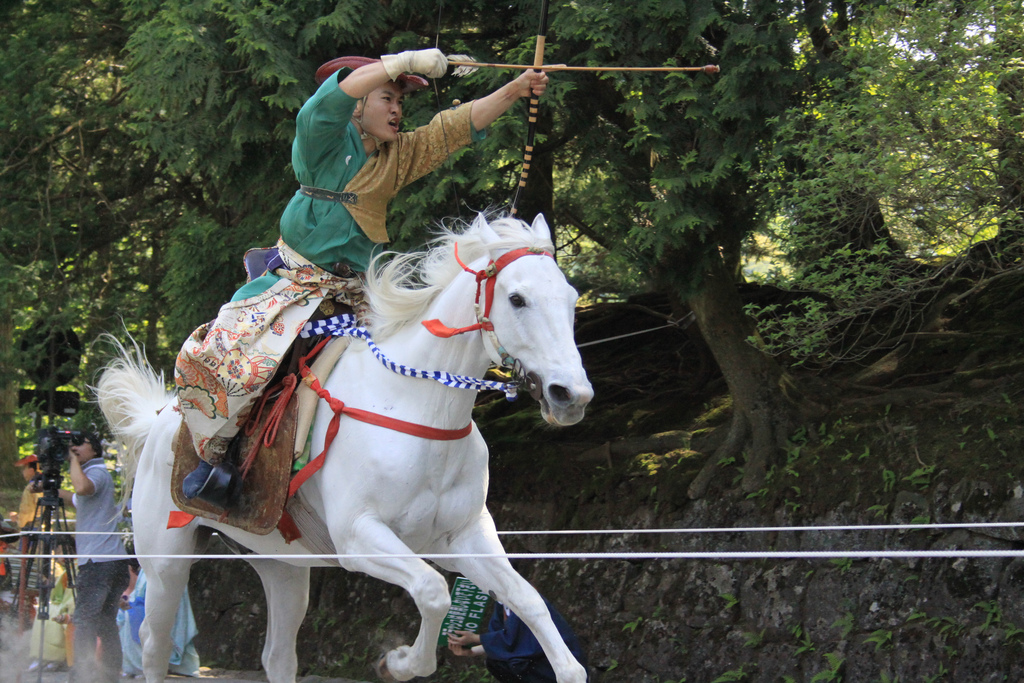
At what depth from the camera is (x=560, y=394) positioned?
10.5 feet

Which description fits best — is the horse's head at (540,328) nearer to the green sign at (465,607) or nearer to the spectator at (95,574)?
the green sign at (465,607)

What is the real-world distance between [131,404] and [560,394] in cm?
316

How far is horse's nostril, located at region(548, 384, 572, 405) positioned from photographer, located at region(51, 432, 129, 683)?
4288 millimetres

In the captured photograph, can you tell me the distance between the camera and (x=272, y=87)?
6566mm

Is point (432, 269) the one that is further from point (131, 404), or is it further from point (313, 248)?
point (131, 404)

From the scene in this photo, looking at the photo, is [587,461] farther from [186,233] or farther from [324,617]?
[186,233]

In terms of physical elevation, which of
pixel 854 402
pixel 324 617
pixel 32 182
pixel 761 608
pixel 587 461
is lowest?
pixel 324 617

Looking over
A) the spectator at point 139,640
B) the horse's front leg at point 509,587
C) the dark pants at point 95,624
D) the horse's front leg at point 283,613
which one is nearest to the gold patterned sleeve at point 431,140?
the horse's front leg at point 509,587

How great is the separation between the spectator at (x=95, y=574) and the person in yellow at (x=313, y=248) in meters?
2.95

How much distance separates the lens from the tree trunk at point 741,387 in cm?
654

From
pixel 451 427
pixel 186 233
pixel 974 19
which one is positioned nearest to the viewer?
pixel 451 427

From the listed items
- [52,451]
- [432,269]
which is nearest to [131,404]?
[52,451]

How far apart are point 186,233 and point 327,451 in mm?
3718

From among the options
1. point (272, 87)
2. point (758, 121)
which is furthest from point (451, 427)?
point (272, 87)
